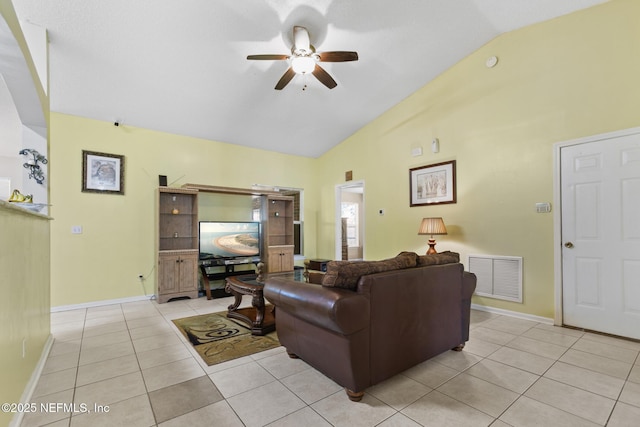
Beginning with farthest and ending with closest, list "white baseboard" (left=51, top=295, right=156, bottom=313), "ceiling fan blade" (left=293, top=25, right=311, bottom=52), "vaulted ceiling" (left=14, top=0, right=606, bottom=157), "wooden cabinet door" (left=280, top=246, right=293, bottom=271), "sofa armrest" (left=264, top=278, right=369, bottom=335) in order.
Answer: "wooden cabinet door" (left=280, top=246, right=293, bottom=271), "white baseboard" (left=51, top=295, right=156, bottom=313), "ceiling fan blade" (left=293, top=25, right=311, bottom=52), "vaulted ceiling" (left=14, top=0, right=606, bottom=157), "sofa armrest" (left=264, top=278, right=369, bottom=335)

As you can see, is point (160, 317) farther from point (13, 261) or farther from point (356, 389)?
point (356, 389)

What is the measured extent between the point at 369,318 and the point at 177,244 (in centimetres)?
402

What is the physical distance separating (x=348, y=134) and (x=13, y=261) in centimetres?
508

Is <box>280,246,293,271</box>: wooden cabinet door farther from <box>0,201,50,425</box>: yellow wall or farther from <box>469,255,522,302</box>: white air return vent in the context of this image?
<box>0,201,50,425</box>: yellow wall

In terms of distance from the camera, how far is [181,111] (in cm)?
435

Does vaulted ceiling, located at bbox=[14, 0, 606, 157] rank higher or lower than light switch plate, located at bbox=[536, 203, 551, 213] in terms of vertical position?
higher

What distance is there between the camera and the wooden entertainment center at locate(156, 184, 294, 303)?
449 centimetres

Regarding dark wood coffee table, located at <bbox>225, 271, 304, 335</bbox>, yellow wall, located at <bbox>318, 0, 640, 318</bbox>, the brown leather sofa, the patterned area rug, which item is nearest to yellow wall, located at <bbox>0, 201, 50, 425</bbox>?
the patterned area rug

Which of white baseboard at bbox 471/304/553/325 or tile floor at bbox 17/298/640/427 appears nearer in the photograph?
tile floor at bbox 17/298/640/427

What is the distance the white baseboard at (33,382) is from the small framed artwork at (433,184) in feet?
15.1

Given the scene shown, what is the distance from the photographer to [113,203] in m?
4.41

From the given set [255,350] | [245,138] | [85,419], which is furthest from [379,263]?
[245,138]

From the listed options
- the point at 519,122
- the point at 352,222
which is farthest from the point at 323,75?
the point at 352,222

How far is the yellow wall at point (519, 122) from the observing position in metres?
3.07
